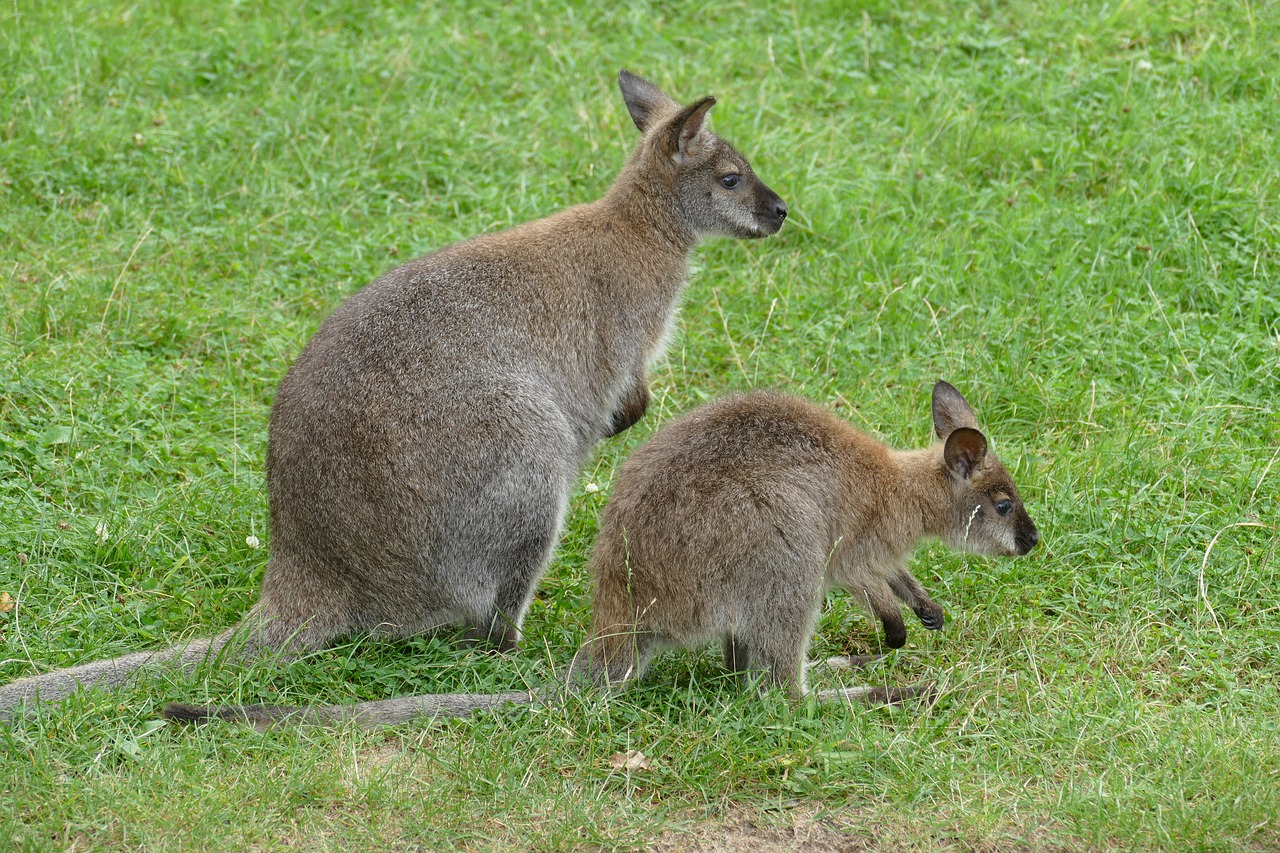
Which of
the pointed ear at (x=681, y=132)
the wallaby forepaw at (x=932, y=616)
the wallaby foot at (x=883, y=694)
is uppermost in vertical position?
the pointed ear at (x=681, y=132)

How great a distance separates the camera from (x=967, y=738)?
443 cm

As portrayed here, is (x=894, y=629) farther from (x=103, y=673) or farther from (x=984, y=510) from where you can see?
(x=103, y=673)

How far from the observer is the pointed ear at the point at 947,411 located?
5.18 m

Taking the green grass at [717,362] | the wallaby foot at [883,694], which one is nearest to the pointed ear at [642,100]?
the green grass at [717,362]

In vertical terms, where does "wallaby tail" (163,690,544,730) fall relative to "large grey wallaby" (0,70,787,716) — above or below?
below

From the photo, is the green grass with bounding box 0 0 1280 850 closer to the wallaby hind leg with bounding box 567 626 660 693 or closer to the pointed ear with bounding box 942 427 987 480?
the wallaby hind leg with bounding box 567 626 660 693

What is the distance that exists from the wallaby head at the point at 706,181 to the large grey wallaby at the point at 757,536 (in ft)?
4.22

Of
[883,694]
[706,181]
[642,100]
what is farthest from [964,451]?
[642,100]

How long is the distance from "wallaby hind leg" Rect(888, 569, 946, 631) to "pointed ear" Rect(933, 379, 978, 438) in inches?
21.7

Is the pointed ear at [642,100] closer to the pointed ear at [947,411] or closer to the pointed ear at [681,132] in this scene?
the pointed ear at [681,132]

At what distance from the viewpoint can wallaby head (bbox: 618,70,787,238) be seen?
5812 mm

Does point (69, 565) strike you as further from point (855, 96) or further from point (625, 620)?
point (855, 96)

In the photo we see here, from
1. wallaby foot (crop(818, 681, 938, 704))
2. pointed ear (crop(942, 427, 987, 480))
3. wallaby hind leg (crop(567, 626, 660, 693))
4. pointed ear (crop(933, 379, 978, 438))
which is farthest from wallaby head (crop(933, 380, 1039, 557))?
wallaby hind leg (crop(567, 626, 660, 693))

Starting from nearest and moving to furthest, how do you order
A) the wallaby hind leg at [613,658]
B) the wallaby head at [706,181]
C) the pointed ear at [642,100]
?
the wallaby hind leg at [613,658] → the wallaby head at [706,181] → the pointed ear at [642,100]
